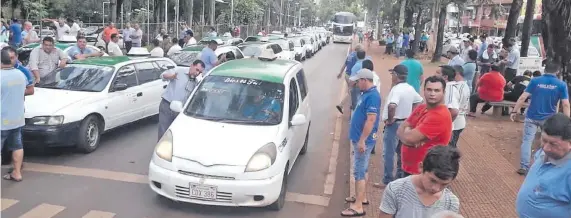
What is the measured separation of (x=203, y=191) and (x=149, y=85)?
4881 mm

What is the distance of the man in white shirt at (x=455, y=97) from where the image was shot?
6.04 m

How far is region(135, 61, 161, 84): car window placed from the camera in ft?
32.2

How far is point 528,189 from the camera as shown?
11.8 feet

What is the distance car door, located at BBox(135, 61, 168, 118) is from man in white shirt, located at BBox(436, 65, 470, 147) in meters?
5.47

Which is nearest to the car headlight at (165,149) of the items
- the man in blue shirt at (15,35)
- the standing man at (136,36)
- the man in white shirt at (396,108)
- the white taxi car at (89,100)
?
the white taxi car at (89,100)

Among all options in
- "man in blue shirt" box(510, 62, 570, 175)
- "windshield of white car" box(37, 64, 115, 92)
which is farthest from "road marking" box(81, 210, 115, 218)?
"man in blue shirt" box(510, 62, 570, 175)

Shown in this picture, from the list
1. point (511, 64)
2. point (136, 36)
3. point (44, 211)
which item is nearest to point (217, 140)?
point (44, 211)

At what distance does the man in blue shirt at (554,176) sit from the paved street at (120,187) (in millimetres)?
2993

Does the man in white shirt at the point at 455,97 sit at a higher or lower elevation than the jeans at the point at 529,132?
higher

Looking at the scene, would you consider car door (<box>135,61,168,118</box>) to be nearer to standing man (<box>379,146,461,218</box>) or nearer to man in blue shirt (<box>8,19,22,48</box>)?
A: standing man (<box>379,146,461,218</box>)

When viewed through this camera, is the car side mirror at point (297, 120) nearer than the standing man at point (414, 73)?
Yes

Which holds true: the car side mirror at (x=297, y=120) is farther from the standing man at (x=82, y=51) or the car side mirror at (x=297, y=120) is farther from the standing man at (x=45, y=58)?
the standing man at (x=82, y=51)

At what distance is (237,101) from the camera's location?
685 cm

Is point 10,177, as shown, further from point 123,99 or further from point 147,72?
point 147,72
